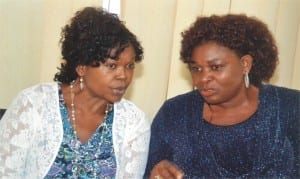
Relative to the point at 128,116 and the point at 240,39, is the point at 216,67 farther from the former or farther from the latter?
the point at 128,116

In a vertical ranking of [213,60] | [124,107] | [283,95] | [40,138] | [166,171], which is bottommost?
[166,171]

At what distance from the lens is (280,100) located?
1.73m

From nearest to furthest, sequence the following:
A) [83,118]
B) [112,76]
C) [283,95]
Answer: [112,76]
[83,118]
[283,95]

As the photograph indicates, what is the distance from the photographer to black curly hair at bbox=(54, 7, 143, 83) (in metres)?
1.54

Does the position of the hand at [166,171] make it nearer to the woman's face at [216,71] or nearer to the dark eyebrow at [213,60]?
the woman's face at [216,71]

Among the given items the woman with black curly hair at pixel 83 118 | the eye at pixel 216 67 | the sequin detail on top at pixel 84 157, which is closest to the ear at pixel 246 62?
the eye at pixel 216 67

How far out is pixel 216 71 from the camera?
159cm

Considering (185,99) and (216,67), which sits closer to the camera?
(216,67)

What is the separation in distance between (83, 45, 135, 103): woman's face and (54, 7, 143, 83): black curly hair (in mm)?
21

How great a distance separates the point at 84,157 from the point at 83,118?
16cm

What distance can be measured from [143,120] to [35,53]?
71 centimetres

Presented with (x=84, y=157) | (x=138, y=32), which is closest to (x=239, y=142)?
(x=84, y=157)

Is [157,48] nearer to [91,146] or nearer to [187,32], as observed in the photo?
[187,32]

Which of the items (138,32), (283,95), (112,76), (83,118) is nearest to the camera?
(112,76)
